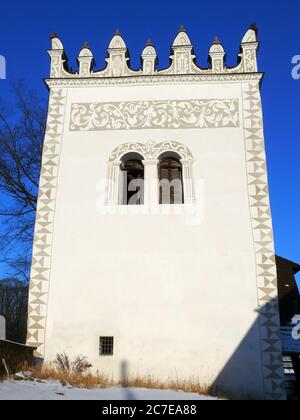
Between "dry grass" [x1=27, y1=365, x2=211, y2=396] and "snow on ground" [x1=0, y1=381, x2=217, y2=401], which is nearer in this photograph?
"snow on ground" [x1=0, y1=381, x2=217, y2=401]

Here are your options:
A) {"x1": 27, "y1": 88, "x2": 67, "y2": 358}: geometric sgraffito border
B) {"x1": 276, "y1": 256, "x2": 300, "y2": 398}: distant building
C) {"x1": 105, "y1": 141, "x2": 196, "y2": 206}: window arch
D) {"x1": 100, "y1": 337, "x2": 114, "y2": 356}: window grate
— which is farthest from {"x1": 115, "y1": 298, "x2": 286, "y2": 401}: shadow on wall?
{"x1": 105, "y1": 141, "x2": 196, "y2": 206}: window arch

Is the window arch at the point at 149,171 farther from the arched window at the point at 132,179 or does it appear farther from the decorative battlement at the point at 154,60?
the decorative battlement at the point at 154,60

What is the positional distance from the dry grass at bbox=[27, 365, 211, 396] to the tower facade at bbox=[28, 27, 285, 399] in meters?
0.20

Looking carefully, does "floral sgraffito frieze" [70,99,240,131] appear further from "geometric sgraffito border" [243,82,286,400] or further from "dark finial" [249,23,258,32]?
"dark finial" [249,23,258,32]

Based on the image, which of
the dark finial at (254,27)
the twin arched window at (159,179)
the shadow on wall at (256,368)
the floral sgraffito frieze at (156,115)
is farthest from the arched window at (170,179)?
the dark finial at (254,27)

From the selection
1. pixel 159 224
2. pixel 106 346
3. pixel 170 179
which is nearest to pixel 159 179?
pixel 170 179

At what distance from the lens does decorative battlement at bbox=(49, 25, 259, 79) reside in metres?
12.3

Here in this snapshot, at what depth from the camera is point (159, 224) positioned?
35.3 ft

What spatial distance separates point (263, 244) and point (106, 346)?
443 centimetres

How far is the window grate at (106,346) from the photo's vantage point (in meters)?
9.84

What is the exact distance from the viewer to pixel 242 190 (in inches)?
430

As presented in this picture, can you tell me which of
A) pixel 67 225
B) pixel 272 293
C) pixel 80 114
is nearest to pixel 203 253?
pixel 272 293

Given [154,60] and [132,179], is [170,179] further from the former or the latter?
[154,60]

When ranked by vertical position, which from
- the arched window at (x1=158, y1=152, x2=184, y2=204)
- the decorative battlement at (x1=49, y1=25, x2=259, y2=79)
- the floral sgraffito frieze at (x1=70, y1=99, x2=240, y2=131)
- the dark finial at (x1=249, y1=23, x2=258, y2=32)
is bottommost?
the arched window at (x1=158, y1=152, x2=184, y2=204)
